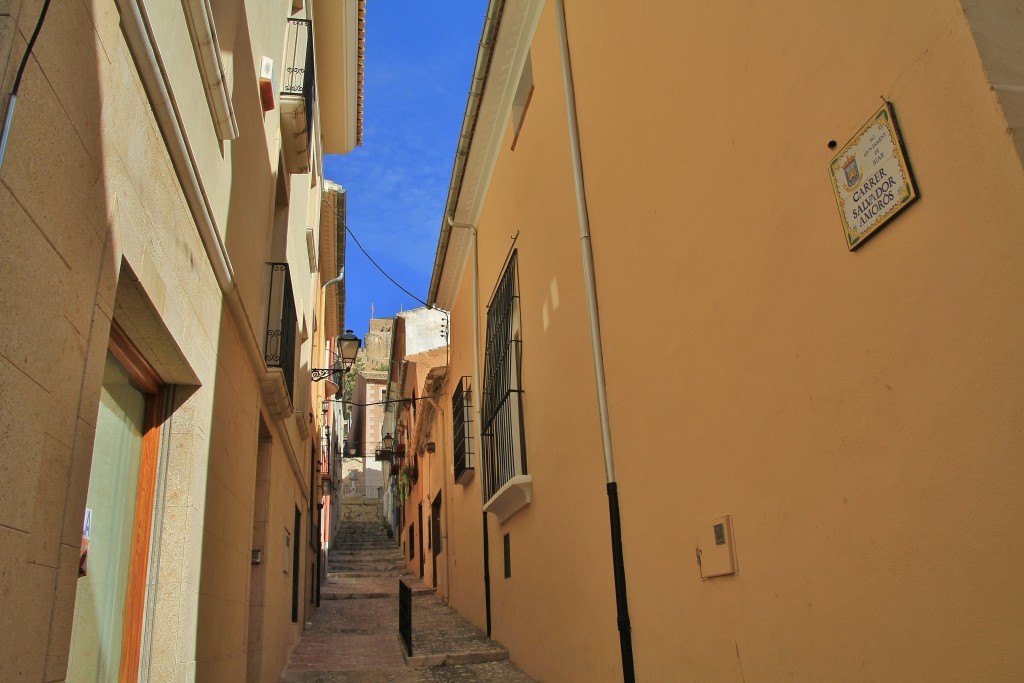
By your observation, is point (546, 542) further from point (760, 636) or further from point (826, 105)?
point (826, 105)

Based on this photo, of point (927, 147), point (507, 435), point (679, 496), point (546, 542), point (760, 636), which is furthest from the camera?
point (507, 435)

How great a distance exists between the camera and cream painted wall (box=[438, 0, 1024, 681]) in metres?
2.20

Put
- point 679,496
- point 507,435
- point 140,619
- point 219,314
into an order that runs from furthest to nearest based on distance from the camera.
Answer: point 507,435 → point 219,314 → point 679,496 → point 140,619

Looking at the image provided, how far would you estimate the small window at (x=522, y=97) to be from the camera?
8031 mm

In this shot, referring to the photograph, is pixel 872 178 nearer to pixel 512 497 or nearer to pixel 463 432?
pixel 512 497

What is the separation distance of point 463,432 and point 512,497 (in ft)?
11.1

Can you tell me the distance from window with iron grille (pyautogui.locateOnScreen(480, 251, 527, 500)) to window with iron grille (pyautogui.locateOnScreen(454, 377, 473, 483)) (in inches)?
39.7

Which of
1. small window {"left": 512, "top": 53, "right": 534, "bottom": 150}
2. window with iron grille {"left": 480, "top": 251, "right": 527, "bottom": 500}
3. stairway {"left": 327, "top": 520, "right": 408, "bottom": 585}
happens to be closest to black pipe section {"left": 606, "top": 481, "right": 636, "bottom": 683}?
window with iron grille {"left": 480, "top": 251, "right": 527, "bottom": 500}

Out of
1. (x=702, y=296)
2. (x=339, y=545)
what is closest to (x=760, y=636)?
(x=702, y=296)

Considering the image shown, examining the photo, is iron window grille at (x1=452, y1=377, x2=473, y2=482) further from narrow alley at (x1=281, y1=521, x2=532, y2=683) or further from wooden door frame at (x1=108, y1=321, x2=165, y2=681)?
wooden door frame at (x1=108, y1=321, x2=165, y2=681)

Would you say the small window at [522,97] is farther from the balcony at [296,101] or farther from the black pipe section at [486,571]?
the black pipe section at [486,571]

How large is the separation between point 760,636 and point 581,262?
322 centimetres

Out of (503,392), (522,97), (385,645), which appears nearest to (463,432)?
(503,392)

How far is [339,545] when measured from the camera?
89.8ft
